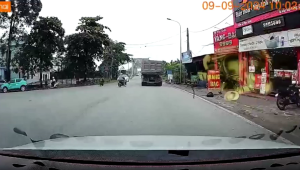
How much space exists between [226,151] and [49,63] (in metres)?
26.7

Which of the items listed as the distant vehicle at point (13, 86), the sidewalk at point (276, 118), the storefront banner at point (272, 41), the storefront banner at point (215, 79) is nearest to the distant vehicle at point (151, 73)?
the distant vehicle at point (13, 86)

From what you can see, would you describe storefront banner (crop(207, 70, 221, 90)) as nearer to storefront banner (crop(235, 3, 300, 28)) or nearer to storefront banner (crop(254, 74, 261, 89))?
storefront banner (crop(254, 74, 261, 89))

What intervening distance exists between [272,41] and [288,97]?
6.21m

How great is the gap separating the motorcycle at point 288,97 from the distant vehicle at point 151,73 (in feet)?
85.0

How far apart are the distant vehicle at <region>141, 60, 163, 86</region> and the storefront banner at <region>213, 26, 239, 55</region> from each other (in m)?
A: 12.5

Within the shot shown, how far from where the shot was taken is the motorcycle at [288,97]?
1040 cm

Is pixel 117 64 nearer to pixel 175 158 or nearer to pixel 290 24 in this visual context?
pixel 290 24

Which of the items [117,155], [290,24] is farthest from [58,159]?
[290,24]

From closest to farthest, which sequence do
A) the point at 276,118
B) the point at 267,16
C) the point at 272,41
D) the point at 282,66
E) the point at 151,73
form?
the point at 276,118 < the point at 282,66 < the point at 267,16 < the point at 272,41 < the point at 151,73

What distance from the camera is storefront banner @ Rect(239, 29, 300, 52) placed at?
1415 centimetres

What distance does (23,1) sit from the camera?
7.94 metres

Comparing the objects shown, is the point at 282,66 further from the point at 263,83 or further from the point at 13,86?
the point at 13,86

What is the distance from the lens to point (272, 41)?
1592cm

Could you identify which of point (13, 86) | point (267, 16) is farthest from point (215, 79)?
point (13, 86)
